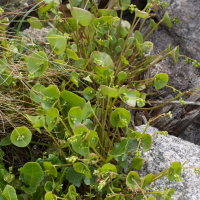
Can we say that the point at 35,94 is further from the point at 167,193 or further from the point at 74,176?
the point at 167,193

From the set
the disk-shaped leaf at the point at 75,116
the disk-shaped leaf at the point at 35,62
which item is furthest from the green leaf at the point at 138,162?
the disk-shaped leaf at the point at 35,62

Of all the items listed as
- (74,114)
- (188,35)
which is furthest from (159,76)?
(188,35)

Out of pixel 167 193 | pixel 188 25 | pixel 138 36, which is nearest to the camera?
pixel 167 193

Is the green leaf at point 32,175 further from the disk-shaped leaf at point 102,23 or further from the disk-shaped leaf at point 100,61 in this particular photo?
the disk-shaped leaf at point 102,23

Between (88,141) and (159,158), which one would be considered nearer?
(88,141)

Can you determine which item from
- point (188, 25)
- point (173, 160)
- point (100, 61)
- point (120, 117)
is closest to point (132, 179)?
point (120, 117)

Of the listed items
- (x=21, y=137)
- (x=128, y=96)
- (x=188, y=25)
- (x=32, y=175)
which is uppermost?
(x=188, y=25)

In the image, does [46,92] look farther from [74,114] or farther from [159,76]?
[159,76]
